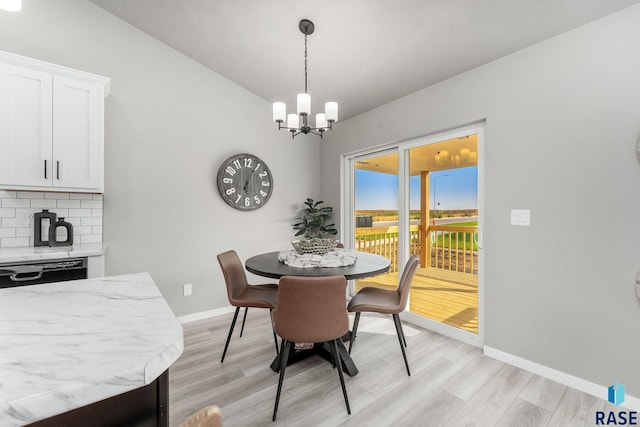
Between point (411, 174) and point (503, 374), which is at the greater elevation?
point (411, 174)

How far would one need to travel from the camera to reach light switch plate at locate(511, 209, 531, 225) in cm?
221

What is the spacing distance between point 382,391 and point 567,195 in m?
1.91

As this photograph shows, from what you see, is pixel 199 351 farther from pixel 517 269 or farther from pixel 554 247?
pixel 554 247

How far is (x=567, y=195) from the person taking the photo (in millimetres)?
2016

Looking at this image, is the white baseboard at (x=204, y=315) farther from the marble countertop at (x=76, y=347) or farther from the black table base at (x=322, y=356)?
the marble countertop at (x=76, y=347)

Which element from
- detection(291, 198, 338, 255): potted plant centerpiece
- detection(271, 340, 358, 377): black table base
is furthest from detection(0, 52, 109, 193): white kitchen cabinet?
detection(291, 198, 338, 255): potted plant centerpiece

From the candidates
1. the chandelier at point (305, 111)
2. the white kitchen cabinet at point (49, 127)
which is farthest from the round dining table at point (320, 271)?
the white kitchen cabinet at point (49, 127)

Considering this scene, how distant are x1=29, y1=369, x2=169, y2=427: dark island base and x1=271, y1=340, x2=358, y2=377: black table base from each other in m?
1.58

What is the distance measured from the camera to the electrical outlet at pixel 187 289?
3129 millimetres

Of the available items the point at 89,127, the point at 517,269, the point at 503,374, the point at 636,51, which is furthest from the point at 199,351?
the point at 636,51

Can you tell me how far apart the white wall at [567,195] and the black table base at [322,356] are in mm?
1262

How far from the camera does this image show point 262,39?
2.61m

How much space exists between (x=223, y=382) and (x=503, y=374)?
82.8 inches

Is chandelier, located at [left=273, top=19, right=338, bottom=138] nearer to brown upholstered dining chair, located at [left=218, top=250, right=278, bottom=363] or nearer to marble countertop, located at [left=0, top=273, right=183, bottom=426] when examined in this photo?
brown upholstered dining chair, located at [left=218, top=250, right=278, bottom=363]
